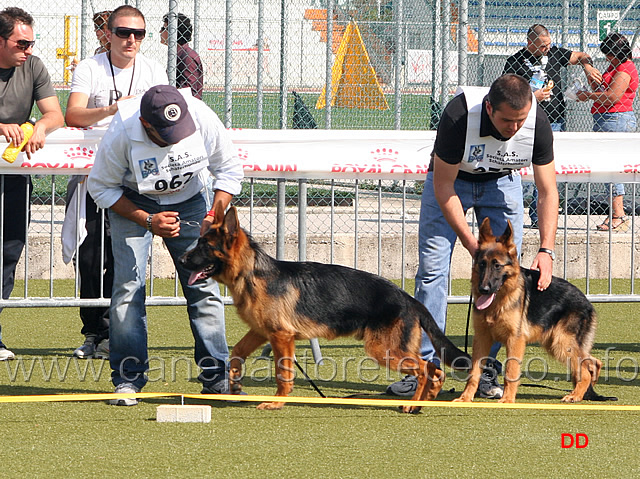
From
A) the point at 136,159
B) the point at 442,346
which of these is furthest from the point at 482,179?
the point at 136,159

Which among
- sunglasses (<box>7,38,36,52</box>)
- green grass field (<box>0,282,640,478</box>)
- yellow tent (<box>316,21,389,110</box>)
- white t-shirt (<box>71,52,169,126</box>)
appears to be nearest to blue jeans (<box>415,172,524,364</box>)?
green grass field (<box>0,282,640,478</box>)

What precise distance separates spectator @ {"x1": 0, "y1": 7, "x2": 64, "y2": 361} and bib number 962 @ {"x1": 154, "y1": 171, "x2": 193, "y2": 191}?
1.44m

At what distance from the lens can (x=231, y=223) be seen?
509cm

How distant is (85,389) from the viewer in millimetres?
5703

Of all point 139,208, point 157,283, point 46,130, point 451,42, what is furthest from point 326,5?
point 139,208

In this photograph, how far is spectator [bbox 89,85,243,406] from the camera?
4.93 metres

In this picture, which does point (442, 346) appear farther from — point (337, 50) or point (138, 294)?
point (337, 50)

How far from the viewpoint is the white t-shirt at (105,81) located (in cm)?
632

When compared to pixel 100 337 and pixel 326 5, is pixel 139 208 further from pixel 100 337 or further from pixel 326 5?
pixel 326 5

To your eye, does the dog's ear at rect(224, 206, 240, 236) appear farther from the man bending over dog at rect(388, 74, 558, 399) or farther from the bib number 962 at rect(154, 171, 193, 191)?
the man bending over dog at rect(388, 74, 558, 399)

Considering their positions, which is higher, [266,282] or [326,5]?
[326,5]

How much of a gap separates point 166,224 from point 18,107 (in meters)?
1.92

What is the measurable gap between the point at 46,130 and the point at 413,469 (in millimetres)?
3556

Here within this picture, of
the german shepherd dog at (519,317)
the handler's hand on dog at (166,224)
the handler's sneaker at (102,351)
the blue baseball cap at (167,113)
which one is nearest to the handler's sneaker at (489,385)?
the german shepherd dog at (519,317)
